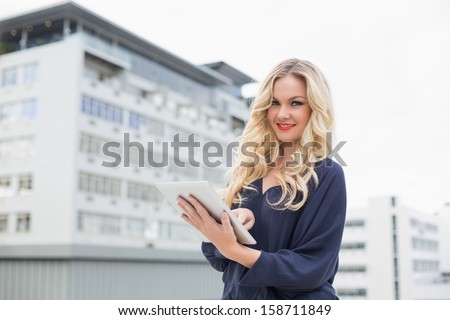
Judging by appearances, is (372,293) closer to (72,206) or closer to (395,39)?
(395,39)

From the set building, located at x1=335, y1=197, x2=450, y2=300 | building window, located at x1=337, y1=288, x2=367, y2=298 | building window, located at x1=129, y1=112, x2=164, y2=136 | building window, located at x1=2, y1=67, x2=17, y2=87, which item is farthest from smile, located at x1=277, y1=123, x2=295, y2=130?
building window, located at x1=337, y1=288, x2=367, y2=298

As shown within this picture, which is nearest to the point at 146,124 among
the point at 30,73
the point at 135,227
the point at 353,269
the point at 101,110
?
the point at 101,110

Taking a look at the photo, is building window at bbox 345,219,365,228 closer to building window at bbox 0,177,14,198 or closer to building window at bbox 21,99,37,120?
building window at bbox 21,99,37,120

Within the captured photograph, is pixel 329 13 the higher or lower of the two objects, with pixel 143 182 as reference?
higher

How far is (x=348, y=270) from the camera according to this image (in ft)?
92.2

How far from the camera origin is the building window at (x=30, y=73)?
13.4m

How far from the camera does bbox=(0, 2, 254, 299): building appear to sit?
508 inches

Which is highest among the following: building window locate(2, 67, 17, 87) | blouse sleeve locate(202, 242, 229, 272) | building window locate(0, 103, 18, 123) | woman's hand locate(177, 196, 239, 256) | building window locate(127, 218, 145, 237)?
building window locate(2, 67, 17, 87)

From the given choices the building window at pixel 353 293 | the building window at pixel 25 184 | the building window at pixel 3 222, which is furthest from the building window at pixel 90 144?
the building window at pixel 353 293

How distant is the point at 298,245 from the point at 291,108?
232 millimetres

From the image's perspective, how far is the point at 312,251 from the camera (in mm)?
892

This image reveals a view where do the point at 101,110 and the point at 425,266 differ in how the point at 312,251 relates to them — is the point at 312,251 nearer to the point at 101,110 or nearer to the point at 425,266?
the point at 101,110

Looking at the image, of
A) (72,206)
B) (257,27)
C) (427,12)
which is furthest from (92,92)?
(427,12)

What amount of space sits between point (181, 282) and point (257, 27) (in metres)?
7.78
